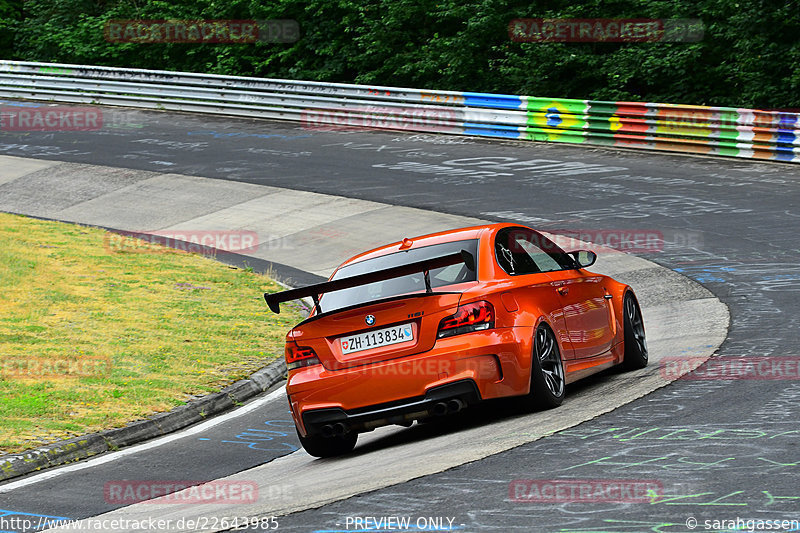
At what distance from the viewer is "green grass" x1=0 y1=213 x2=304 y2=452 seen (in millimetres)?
10516

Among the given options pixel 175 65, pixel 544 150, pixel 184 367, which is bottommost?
pixel 184 367

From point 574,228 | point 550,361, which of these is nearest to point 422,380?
point 550,361

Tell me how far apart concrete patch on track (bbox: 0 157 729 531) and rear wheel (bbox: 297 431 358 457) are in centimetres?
11

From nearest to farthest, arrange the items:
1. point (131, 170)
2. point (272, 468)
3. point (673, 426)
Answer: point (673, 426) → point (272, 468) → point (131, 170)

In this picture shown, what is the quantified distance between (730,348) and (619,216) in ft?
28.8

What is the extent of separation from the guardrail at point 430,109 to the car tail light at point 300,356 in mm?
15702

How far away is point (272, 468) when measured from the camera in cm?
834

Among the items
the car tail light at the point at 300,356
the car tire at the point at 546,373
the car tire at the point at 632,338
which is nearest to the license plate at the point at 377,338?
the car tail light at the point at 300,356

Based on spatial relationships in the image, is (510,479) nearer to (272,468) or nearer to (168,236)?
(272,468)

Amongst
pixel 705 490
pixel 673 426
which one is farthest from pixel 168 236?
pixel 705 490

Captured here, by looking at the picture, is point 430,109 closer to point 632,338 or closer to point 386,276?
point 632,338

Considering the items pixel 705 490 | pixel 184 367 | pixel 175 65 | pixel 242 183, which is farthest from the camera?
pixel 175 65

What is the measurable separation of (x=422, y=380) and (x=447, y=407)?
251 millimetres

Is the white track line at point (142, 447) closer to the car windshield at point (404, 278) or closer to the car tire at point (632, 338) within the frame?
the car windshield at point (404, 278)
